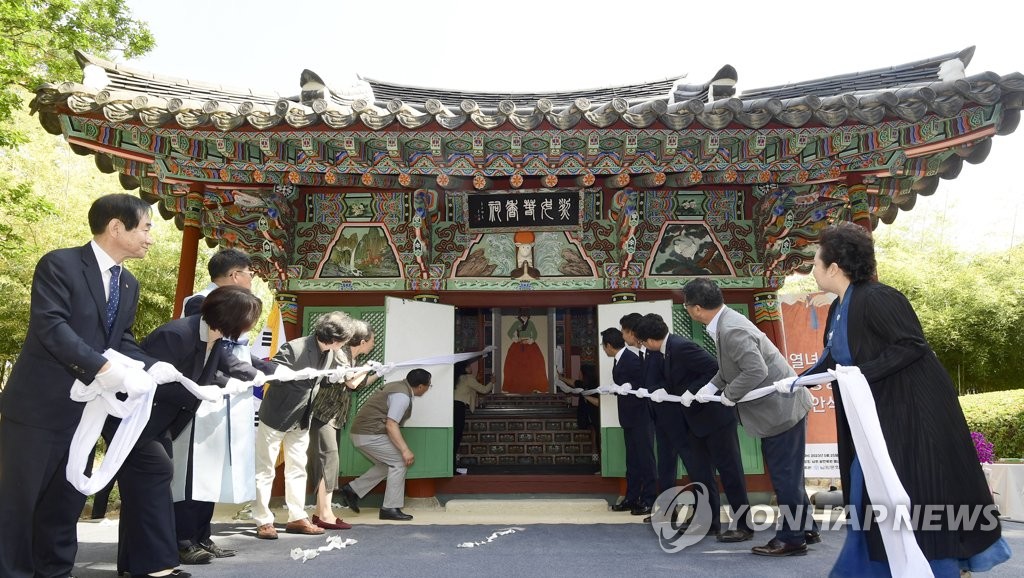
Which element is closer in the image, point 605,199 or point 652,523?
point 652,523

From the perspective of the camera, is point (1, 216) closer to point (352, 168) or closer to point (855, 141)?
point (352, 168)

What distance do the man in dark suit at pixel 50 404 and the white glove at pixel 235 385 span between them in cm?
78

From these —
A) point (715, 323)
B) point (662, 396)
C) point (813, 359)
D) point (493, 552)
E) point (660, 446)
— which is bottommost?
point (493, 552)

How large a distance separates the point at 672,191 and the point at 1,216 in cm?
1200

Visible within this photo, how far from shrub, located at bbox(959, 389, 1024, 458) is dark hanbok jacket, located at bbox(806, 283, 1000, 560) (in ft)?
25.9

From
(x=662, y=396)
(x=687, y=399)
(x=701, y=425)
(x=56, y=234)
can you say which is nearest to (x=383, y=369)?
(x=662, y=396)

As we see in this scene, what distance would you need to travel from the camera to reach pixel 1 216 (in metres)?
11.4

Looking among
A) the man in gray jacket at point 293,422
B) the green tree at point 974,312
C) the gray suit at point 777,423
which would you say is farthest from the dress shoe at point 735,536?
the green tree at point 974,312

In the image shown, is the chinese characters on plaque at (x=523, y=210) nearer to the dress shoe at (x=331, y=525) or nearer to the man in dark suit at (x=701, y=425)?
the man in dark suit at (x=701, y=425)

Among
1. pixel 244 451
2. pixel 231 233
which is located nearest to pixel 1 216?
pixel 231 233

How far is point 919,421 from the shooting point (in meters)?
2.78

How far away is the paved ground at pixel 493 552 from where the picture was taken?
12.4 feet

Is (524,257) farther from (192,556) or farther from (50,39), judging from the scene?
(50,39)

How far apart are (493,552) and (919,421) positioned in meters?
2.79
